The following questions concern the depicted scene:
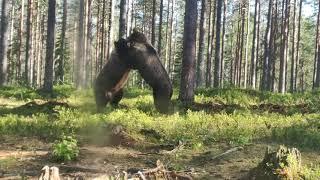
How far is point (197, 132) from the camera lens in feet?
31.7

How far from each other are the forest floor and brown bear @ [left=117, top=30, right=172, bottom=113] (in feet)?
1.43

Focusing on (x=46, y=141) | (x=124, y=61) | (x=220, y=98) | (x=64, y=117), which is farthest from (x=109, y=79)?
(x=220, y=98)

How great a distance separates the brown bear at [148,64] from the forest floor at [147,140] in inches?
17.1

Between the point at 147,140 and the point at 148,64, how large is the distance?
3878 mm

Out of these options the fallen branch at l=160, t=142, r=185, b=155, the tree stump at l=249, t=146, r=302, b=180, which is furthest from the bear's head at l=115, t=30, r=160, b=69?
the tree stump at l=249, t=146, r=302, b=180

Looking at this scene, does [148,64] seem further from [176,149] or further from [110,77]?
[176,149]

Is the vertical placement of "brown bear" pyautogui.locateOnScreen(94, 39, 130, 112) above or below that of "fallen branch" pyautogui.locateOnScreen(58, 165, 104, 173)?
above

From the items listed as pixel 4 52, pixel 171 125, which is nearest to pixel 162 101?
pixel 171 125

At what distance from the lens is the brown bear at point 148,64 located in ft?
41.4

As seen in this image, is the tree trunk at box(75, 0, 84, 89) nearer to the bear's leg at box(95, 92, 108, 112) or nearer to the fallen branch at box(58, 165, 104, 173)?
the fallen branch at box(58, 165, 104, 173)

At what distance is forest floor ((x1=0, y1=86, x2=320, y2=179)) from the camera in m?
7.18

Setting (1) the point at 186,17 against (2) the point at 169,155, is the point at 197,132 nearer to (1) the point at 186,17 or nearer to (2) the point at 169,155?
(2) the point at 169,155

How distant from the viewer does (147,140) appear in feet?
30.0

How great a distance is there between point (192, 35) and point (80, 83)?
875 centimetres
